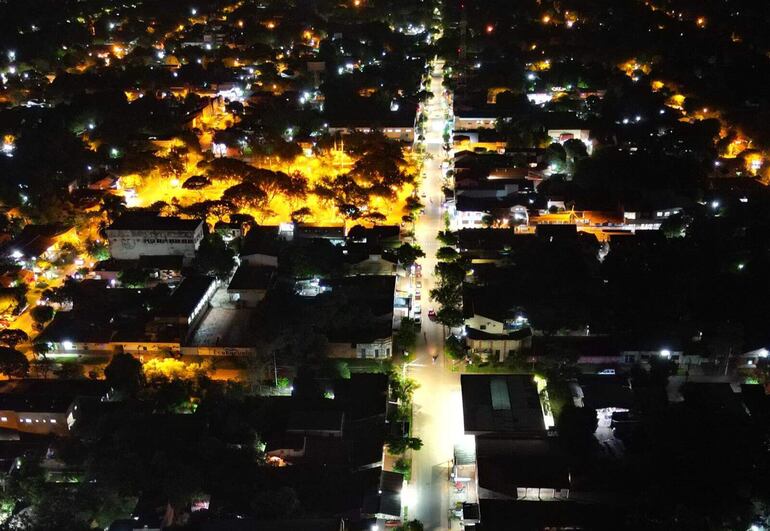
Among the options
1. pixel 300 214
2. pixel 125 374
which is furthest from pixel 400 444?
pixel 300 214

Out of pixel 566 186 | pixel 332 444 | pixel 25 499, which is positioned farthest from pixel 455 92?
pixel 25 499

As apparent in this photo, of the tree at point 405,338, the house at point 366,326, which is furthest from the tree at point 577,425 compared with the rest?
the house at point 366,326

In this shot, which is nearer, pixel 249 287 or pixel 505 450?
pixel 505 450

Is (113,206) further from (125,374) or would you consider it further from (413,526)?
(413,526)

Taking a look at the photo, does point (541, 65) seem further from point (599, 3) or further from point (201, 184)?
point (201, 184)

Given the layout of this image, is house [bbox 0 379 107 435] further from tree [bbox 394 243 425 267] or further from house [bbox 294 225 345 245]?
tree [bbox 394 243 425 267]

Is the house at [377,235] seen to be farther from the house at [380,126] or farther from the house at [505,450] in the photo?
the house at [380,126]
